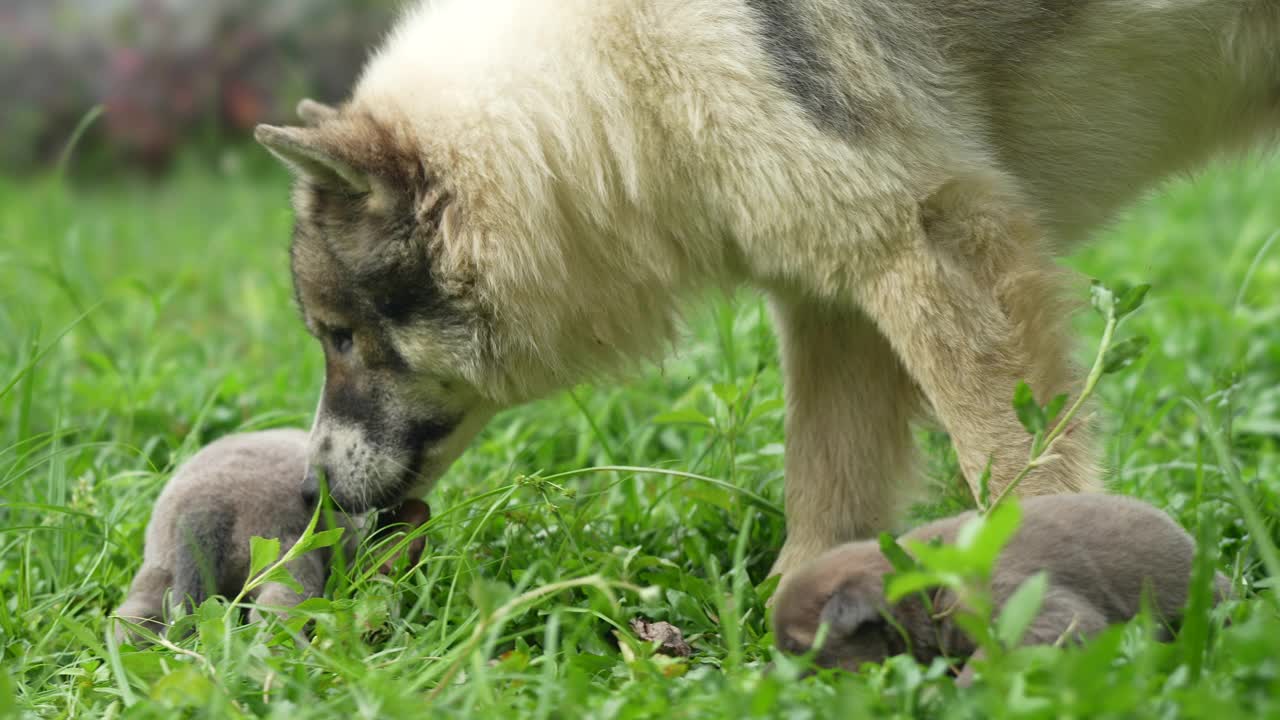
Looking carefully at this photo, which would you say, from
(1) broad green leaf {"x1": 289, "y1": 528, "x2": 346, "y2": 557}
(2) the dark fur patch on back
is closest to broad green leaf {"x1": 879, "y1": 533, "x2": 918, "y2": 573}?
(2) the dark fur patch on back

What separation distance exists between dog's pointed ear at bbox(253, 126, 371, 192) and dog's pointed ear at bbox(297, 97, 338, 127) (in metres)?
0.17

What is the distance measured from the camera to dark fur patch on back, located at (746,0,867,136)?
2684 millimetres

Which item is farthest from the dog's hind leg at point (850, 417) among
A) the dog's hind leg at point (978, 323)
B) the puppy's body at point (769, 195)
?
the dog's hind leg at point (978, 323)

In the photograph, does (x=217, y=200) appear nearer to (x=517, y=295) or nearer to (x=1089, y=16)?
(x=517, y=295)

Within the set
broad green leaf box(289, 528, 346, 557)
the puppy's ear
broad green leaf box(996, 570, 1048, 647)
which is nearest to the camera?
broad green leaf box(996, 570, 1048, 647)

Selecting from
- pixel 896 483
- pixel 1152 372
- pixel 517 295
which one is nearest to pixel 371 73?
pixel 517 295

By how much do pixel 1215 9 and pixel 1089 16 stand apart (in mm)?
281

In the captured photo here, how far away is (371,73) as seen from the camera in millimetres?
3285

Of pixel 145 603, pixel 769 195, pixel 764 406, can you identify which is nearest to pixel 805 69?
pixel 769 195

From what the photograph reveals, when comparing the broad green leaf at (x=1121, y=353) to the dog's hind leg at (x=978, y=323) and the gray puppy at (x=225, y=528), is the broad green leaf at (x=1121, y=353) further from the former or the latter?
the gray puppy at (x=225, y=528)

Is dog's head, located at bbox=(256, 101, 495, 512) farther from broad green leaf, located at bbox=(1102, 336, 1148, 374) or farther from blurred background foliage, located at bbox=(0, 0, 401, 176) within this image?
blurred background foliage, located at bbox=(0, 0, 401, 176)

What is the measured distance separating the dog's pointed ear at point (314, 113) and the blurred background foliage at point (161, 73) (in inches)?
301

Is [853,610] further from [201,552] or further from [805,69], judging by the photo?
[201,552]

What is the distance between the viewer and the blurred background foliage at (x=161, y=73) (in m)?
10.8
